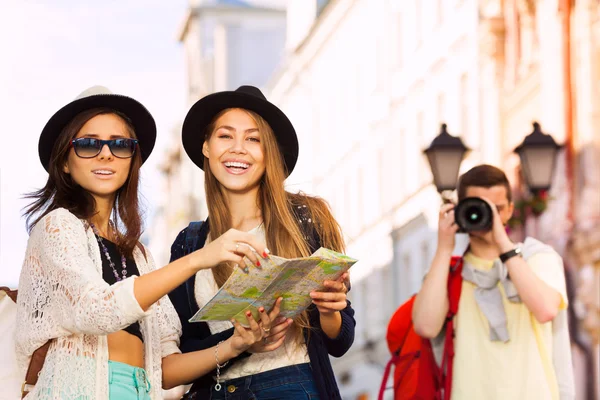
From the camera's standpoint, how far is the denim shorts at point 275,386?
19.7 ft

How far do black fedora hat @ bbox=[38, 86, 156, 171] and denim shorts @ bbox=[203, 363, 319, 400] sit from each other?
1023 millimetres

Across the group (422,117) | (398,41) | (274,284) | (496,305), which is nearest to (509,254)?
(496,305)

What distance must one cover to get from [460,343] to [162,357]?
7.58ft


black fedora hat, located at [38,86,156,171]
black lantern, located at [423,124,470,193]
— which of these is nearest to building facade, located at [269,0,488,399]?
black lantern, located at [423,124,470,193]

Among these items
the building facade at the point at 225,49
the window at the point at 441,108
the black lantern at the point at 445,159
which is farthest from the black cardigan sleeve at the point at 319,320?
the building facade at the point at 225,49

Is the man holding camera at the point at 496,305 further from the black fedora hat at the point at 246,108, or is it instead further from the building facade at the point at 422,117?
the building facade at the point at 422,117

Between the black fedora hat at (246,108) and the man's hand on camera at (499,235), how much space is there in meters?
1.74

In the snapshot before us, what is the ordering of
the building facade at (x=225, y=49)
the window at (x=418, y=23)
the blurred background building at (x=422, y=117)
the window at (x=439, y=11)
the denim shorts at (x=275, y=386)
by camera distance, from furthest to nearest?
the building facade at (x=225, y=49) < the window at (x=418, y=23) < the window at (x=439, y=11) < the blurred background building at (x=422, y=117) < the denim shorts at (x=275, y=386)

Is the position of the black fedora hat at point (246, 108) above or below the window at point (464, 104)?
below

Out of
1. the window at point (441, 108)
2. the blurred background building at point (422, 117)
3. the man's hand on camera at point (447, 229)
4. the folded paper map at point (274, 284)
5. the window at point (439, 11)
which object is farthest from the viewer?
the window at point (439, 11)

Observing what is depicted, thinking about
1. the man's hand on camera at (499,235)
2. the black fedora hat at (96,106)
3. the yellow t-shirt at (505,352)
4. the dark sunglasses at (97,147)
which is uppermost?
the man's hand on camera at (499,235)

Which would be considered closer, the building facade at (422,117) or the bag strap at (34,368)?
the bag strap at (34,368)

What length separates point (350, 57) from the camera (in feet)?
141

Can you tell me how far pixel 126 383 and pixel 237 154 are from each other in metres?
1.29
